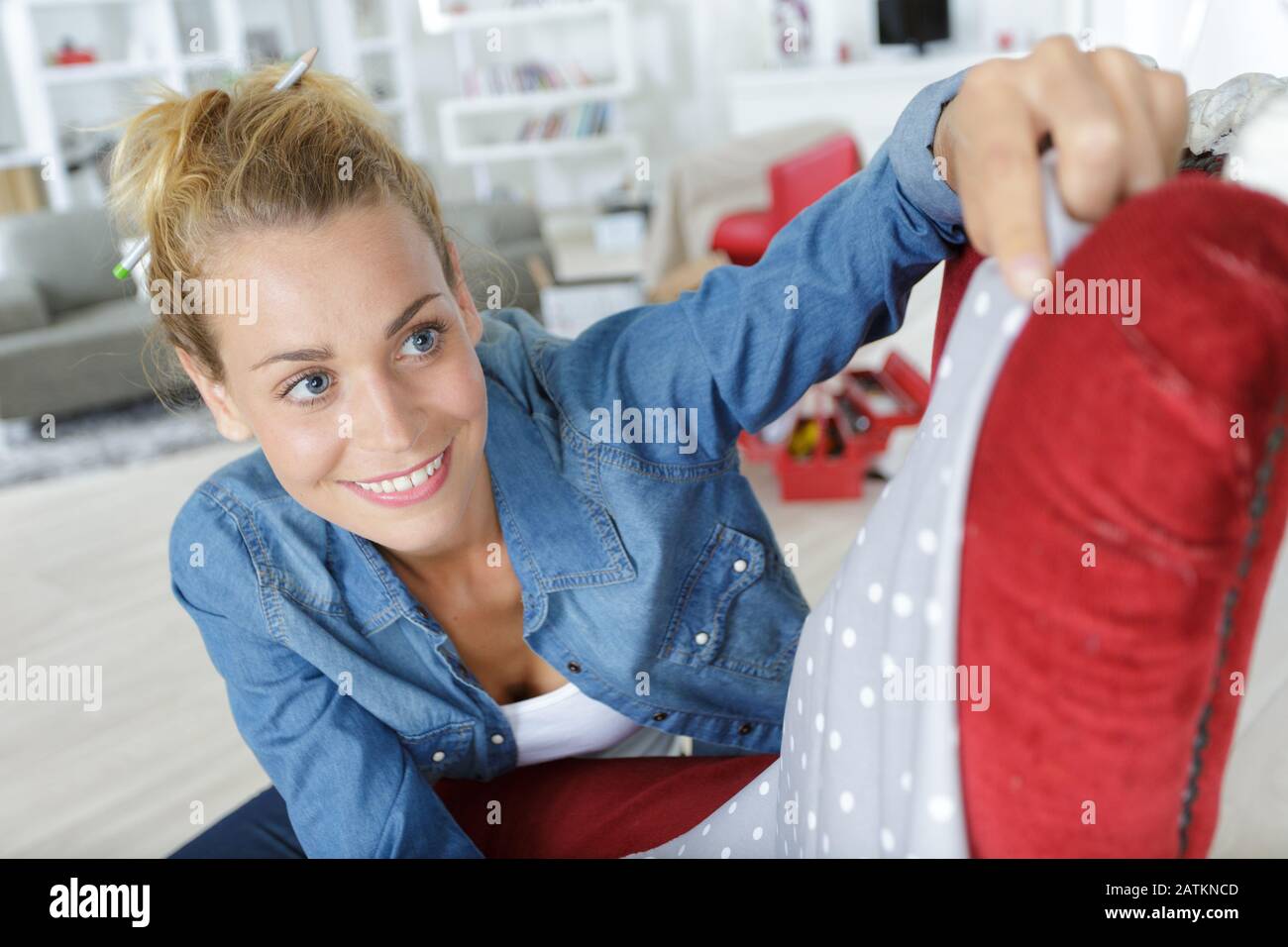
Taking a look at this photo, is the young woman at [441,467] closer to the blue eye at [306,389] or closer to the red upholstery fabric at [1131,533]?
the blue eye at [306,389]

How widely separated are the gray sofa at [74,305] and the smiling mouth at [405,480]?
2644mm

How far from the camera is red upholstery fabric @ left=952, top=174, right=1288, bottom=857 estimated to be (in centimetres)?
39

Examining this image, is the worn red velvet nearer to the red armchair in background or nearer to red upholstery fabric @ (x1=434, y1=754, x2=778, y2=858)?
red upholstery fabric @ (x1=434, y1=754, x2=778, y2=858)

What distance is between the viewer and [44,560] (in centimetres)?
299

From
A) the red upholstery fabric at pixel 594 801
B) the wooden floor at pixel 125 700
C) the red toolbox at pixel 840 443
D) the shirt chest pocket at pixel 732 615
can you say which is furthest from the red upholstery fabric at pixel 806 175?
the red upholstery fabric at pixel 594 801

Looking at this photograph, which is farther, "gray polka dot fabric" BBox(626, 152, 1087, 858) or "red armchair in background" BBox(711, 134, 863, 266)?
"red armchair in background" BBox(711, 134, 863, 266)

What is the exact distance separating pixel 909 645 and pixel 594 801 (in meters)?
0.59

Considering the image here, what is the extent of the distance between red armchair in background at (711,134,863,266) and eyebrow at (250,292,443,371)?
9.11 feet

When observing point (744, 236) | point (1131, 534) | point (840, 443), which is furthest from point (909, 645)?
point (744, 236)

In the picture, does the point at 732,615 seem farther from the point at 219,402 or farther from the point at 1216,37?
the point at 1216,37

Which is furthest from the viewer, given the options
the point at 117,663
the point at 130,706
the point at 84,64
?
the point at 84,64

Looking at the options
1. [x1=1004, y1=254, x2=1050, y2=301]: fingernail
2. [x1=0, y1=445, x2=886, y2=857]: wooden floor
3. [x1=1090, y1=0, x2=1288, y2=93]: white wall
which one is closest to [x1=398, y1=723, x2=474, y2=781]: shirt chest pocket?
[x1=1004, y1=254, x2=1050, y2=301]: fingernail

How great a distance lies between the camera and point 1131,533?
406 mm

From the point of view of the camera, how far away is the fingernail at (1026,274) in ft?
1.53
